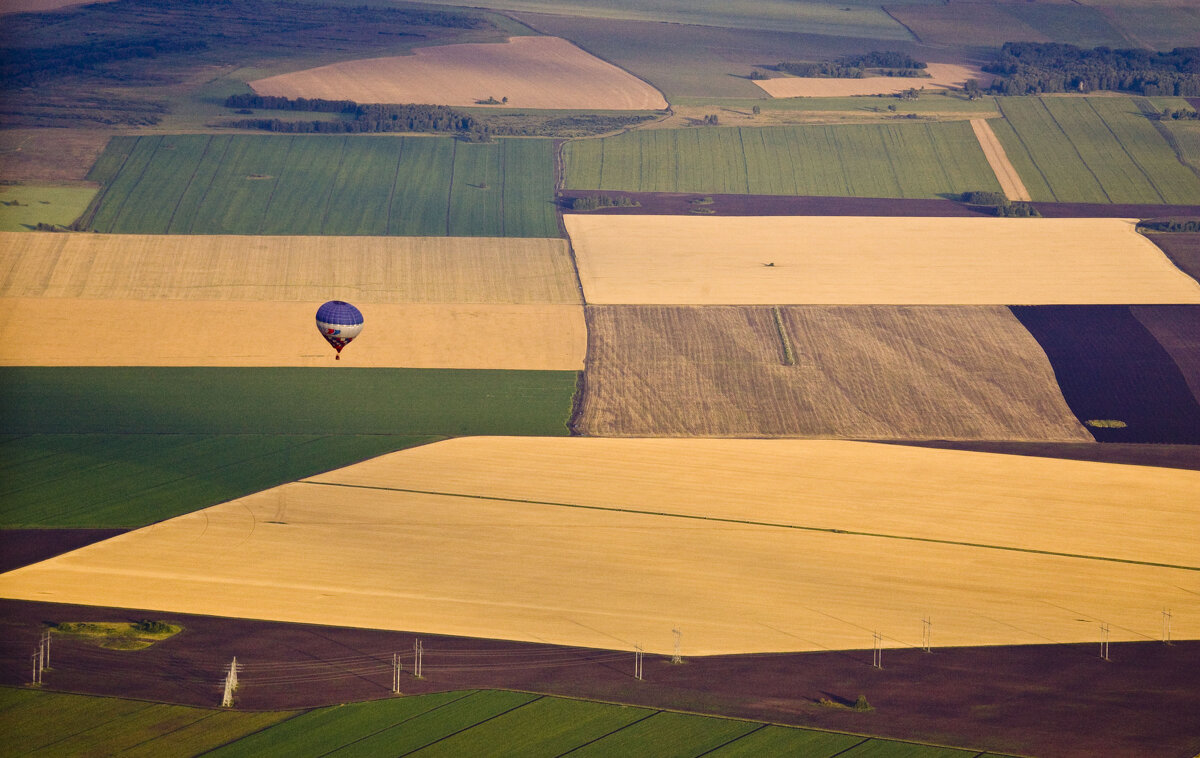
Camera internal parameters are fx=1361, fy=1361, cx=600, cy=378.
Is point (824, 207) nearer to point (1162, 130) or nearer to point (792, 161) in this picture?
point (792, 161)

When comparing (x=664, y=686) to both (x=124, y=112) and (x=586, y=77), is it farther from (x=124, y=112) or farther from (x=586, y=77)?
(x=586, y=77)

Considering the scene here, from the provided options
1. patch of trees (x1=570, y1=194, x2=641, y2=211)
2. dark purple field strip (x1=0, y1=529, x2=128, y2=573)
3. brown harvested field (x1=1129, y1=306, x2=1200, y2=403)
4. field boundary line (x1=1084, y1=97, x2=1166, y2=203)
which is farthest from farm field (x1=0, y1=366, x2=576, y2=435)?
field boundary line (x1=1084, y1=97, x2=1166, y2=203)

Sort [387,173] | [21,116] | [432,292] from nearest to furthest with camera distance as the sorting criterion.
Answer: [432,292]
[387,173]
[21,116]

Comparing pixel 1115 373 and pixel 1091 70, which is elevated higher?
pixel 1091 70

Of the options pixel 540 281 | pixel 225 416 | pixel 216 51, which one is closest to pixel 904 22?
pixel 216 51

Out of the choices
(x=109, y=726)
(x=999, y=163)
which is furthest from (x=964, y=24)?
(x=109, y=726)

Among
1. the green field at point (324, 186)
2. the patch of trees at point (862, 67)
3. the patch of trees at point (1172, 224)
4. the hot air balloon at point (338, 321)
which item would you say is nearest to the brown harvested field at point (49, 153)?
the green field at point (324, 186)

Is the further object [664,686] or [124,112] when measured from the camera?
[124,112]
